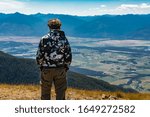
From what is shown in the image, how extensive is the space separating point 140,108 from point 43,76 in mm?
3936

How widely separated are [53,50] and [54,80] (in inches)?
39.1

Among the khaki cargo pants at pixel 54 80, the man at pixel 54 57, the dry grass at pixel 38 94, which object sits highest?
the man at pixel 54 57

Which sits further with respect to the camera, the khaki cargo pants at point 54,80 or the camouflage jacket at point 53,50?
the khaki cargo pants at point 54,80

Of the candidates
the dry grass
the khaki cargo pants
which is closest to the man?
the khaki cargo pants

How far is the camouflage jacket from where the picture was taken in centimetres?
1016

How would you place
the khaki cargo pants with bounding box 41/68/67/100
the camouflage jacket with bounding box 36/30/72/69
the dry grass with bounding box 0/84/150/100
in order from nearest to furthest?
1. the camouflage jacket with bounding box 36/30/72/69
2. the khaki cargo pants with bounding box 41/68/67/100
3. the dry grass with bounding box 0/84/150/100

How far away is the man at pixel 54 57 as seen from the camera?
1016 cm

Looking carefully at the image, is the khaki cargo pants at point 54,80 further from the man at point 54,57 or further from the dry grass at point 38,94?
the dry grass at point 38,94

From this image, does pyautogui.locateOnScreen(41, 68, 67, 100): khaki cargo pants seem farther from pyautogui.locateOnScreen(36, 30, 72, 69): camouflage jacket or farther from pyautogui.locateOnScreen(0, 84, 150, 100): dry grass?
pyautogui.locateOnScreen(0, 84, 150, 100): dry grass

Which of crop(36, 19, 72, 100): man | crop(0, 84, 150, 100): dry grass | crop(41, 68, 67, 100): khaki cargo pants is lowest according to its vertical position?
crop(0, 84, 150, 100): dry grass

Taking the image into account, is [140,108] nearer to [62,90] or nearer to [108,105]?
[108,105]

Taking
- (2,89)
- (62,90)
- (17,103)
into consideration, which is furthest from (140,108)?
(2,89)

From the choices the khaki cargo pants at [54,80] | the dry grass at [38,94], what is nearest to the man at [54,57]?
the khaki cargo pants at [54,80]

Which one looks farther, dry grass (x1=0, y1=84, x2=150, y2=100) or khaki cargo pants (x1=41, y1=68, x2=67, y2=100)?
dry grass (x1=0, y1=84, x2=150, y2=100)
